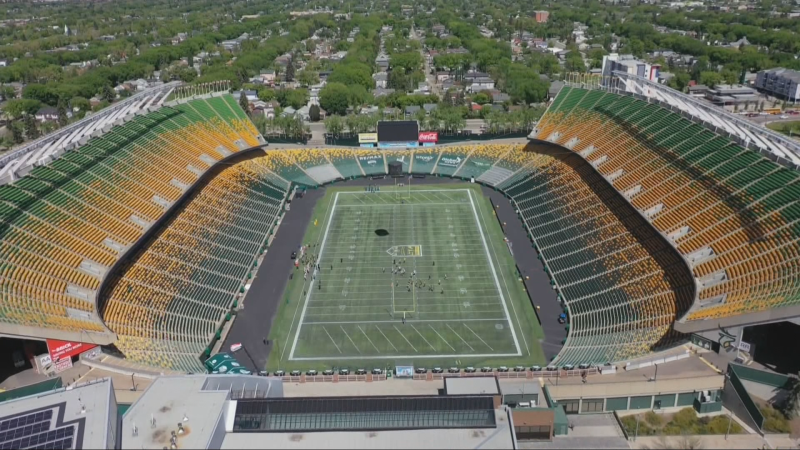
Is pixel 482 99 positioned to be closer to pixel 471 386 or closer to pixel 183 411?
pixel 471 386

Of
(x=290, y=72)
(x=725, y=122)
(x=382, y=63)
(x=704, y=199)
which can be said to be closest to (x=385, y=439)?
(x=704, y=199)

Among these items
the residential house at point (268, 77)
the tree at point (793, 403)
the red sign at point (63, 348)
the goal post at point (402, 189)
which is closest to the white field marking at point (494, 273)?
the goal post at point (402, 189)

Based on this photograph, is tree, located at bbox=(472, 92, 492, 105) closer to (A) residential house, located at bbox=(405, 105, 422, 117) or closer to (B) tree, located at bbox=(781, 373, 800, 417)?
(A) residential house, located at bbox=(405, 105, 422, 117)

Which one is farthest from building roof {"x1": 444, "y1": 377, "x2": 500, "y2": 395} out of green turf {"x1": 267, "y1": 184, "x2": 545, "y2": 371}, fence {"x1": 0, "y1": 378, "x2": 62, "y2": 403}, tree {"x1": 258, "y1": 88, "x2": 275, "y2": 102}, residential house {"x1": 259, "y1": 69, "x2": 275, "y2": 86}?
residential house {"x1": 259, "y1": 69, "x2": 275, "y2": 86}

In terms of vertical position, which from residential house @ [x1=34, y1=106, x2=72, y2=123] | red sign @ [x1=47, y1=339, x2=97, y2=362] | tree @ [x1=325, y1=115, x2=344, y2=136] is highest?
red sign @ [x1=47, y1=339, x2=97, y2=362]

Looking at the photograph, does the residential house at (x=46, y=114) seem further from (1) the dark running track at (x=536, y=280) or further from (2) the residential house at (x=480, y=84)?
(1) the dark running track at (x=536, y=280)
